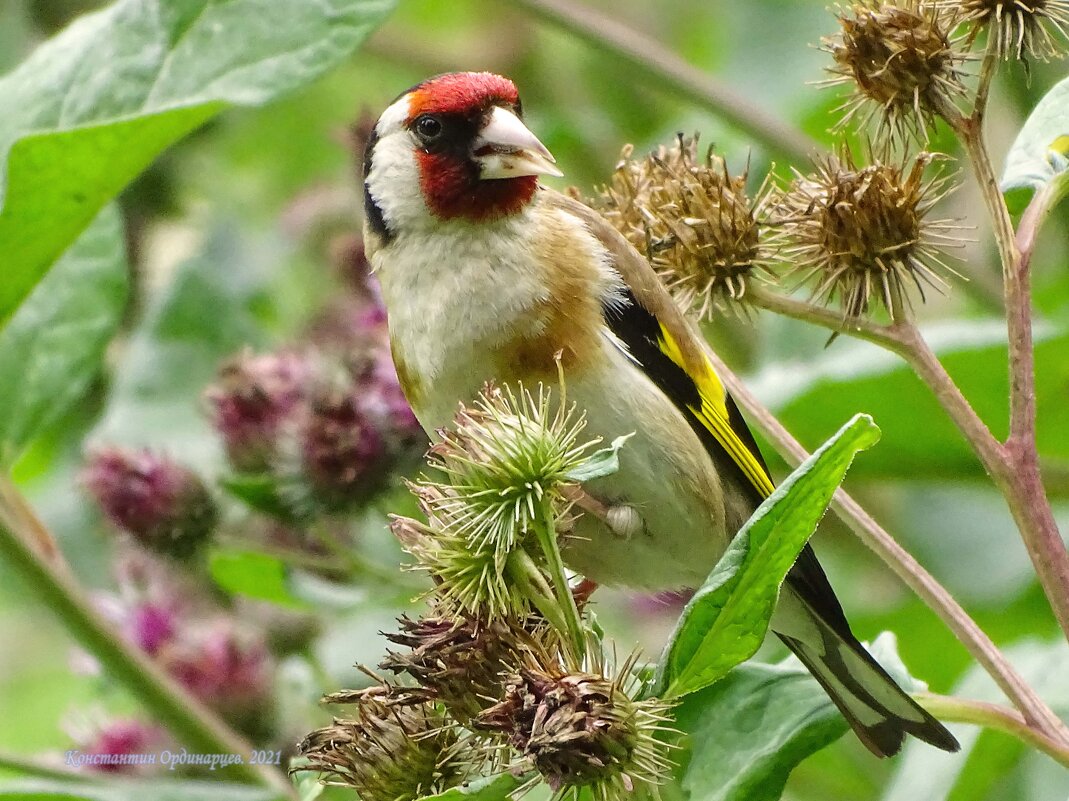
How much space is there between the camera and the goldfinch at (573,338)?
2162 millimetres

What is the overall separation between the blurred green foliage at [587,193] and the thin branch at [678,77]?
4.6 inches

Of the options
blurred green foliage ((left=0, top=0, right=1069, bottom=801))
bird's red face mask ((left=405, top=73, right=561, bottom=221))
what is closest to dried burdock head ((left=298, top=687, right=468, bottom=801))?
blurred green foliage ((left=0, top=0, right=1069, bottom=801))

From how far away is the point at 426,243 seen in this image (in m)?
2.35

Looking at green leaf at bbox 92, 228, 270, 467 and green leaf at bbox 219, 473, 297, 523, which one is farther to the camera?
green leaf at bbox 92, 228, 270, 467

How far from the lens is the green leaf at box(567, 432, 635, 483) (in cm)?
153

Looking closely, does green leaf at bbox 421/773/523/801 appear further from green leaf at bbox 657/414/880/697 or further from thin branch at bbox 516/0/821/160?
thin branch at bbox 516/0/821/160

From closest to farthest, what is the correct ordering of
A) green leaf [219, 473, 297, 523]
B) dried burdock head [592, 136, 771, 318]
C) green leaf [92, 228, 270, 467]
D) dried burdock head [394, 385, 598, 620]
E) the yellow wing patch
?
dried burdock head [394, 385, 598, 620], dried burdock head [592, 136, 771, 318], the yellow wing patch, green leaf [219, 473, 297, 523], green leaf [92, 228, 270, 467]

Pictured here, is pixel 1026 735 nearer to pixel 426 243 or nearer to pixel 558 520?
pixel 558 520

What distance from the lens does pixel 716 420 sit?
2340 mm

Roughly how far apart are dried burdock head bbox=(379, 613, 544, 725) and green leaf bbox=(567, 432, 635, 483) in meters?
0.19

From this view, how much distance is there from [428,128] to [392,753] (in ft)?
3.70

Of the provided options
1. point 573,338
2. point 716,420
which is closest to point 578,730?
point 573,338

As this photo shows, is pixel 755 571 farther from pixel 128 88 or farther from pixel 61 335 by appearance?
pixel 61 335

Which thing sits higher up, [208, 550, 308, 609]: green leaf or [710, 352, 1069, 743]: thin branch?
[710, 352, 1069, 743]: thin branch
